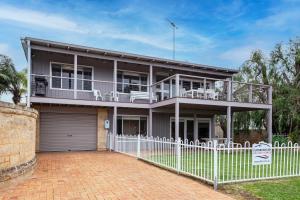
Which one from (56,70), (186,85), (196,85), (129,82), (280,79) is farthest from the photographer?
(280,79)

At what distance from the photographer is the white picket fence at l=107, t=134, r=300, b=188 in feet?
27.2

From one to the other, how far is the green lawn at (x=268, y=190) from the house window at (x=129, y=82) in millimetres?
12106

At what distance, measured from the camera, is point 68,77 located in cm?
1733

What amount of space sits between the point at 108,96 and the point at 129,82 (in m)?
2.08

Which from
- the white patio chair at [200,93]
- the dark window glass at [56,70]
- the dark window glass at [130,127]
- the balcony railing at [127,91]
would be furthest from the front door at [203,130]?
the dark window glass at [56,70]

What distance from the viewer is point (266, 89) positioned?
19359 mm

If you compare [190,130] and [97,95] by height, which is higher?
[97,95]

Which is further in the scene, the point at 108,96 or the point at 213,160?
the point at 108,96

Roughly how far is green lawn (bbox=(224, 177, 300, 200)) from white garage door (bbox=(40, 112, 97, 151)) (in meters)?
11.9

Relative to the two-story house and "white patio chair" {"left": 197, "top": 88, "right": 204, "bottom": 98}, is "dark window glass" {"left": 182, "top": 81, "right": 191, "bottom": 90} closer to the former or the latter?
the two-story house

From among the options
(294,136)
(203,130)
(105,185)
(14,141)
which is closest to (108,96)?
(203,130)

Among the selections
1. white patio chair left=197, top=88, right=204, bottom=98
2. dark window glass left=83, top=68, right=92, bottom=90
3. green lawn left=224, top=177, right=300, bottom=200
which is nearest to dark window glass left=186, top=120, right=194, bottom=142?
white patio chair left=197, top=88, right=204, bottom=98

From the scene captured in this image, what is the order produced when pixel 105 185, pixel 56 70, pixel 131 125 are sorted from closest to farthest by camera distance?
pixel 105 185 < pixel 56 70 < pixel 131 125

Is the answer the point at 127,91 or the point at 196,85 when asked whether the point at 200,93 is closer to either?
the point at 196,85
